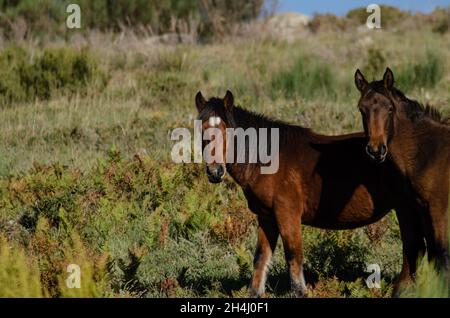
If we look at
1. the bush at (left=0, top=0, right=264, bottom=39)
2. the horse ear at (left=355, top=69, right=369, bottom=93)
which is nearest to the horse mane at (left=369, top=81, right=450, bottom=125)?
the horse ear at (left=355, top=69, right=369, bottom=93)

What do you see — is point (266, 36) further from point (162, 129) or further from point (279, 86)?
point (162, 129)

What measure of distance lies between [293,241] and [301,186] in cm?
44

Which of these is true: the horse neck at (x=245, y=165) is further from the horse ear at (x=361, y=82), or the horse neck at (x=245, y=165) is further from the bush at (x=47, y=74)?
the bush at (x=47, y=74)

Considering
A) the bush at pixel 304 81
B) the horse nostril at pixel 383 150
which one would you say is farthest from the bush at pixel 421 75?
the horse nostril at pixel 383 150

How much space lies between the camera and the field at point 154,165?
21.1 ft

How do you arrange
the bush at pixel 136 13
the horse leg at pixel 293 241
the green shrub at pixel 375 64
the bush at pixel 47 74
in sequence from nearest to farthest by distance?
the horse leg at pixel 293 241 → the bush at pixel 47 74 → the green shrub at pixel 375 64 → the bush at pixel 136 13

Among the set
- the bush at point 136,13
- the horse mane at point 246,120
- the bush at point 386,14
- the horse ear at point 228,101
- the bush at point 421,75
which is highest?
the bush at point 386,14

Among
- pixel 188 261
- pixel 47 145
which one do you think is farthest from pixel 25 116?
pixel 188 261

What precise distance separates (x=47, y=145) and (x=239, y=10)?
15.2 m

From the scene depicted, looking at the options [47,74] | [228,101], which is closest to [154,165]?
[228,101]

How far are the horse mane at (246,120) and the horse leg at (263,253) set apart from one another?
0.66 metres

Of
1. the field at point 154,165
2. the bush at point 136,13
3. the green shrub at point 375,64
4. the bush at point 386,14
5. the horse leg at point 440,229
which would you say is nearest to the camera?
the horse leg at point 440,229

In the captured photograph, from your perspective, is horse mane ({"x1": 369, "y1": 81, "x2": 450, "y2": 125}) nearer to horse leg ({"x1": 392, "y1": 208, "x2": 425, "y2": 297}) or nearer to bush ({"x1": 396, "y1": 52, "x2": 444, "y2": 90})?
horse leg ({"x1": 392, "y1": 208, "x2": 425, "y2": 297})

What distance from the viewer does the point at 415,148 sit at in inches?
219
